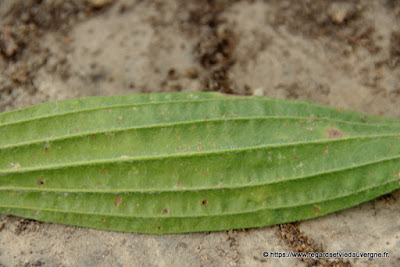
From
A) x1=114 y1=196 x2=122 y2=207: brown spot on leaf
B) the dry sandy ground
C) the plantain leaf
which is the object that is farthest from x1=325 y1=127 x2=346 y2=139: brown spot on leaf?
x1=114 y1=196 x2=122 y2=207: brown spot on leaf

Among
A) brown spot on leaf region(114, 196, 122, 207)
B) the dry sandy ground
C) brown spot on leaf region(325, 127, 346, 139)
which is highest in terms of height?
the dry sandy ground

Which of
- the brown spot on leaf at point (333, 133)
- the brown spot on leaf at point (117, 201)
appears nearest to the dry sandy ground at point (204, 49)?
the brown spot on leaf at point (333, 133)

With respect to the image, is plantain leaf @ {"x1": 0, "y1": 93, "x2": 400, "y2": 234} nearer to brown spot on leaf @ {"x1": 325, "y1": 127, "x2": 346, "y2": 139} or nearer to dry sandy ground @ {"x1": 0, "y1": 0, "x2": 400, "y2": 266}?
brown spot on leaf @ {"x1": 325, "y1": 127, "x2": 346, "y2": 139}

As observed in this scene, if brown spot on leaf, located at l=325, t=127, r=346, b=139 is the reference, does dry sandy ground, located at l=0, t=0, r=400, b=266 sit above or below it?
above

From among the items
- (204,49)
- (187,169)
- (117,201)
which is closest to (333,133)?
(187,169)

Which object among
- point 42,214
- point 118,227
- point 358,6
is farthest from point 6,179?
point 358,6

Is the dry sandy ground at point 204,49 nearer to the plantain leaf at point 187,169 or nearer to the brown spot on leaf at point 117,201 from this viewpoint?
the plantain leaf at point 187,169

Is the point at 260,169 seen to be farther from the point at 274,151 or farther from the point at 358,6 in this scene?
the point at 358,6

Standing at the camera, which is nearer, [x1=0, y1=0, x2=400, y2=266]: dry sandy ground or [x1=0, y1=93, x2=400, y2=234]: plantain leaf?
[x1=0, y1=93, x2=400, y2=234]: plantain leaf
